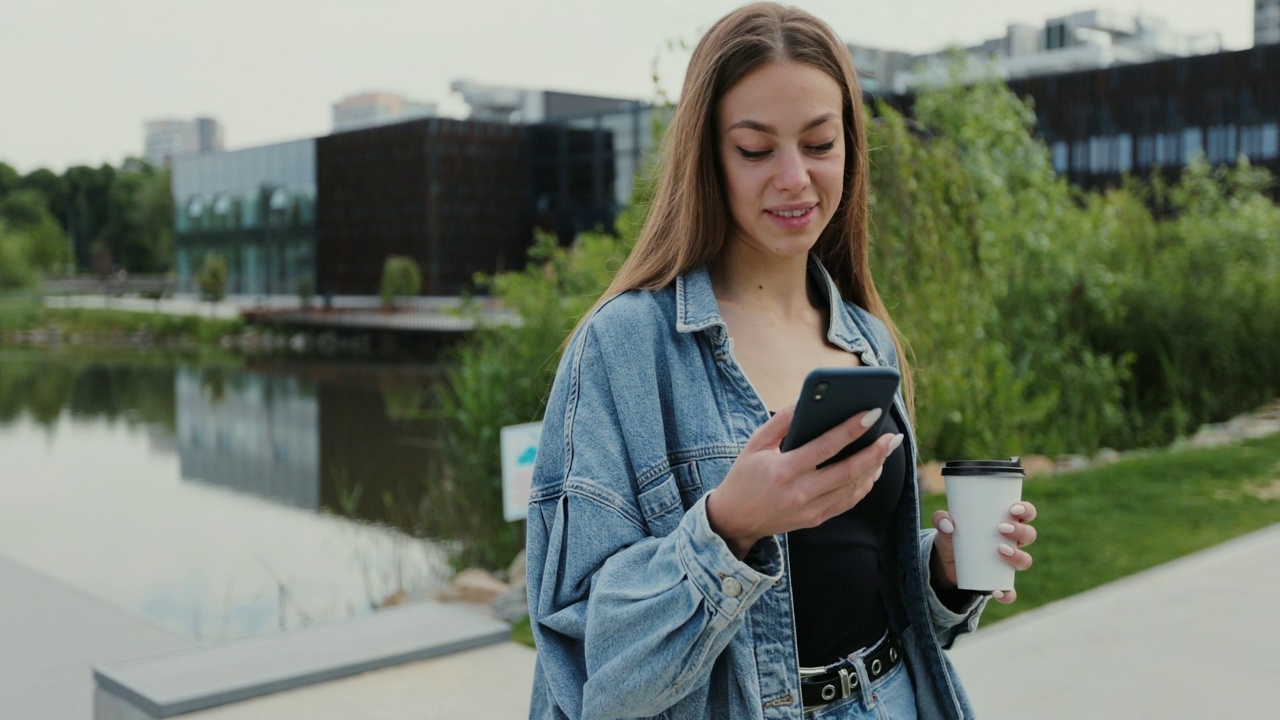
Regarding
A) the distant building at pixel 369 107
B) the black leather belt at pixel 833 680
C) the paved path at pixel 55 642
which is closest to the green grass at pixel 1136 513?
the paved path at pixel 55 642

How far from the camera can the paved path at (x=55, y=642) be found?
3895mm

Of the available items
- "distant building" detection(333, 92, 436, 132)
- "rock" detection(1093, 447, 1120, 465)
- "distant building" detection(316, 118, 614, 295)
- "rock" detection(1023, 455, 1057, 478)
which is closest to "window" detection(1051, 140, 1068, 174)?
"distant building" detection(316, 118, 614, 295)

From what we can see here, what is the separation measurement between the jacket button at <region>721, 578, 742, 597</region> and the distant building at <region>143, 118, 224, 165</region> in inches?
4157

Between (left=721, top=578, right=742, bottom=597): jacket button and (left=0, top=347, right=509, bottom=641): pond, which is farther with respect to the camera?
(left=0, top=347, right=509, bottom=641): pond

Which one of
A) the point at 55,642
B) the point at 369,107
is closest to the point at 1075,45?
the point at 369,107

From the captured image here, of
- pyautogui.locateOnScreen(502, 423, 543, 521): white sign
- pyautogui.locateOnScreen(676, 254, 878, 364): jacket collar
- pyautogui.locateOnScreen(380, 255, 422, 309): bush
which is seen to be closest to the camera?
pyautogui.locateOnScreen(676, 254, 878, 364): jacket collar

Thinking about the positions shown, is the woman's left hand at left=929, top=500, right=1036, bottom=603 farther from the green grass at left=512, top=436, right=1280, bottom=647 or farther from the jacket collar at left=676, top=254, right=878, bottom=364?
the green grass at left=512, top=436, right=1280, bottom=647

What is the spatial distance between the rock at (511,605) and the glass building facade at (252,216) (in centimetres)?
3209

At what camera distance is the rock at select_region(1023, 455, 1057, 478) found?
7.65 m

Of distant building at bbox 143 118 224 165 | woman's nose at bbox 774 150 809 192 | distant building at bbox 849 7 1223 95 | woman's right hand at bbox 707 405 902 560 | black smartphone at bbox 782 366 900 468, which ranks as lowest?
Result: woman's right hand at bbox 707 405 902 560

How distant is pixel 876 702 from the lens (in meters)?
1.37

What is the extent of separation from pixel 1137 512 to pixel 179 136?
124m

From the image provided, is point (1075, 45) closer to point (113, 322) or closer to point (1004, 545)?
point (113, 322)

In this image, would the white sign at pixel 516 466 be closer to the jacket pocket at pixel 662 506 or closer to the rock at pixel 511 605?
the rock at pixel 511 605
